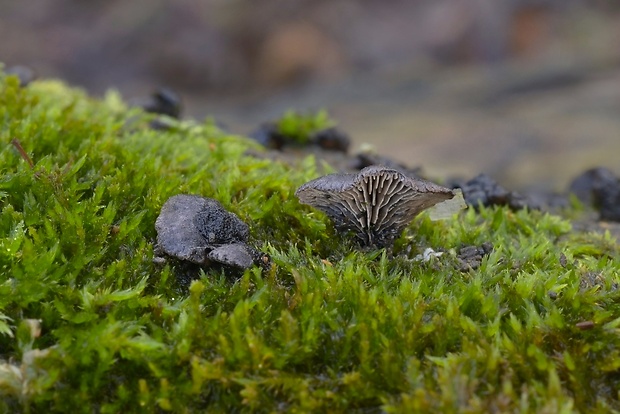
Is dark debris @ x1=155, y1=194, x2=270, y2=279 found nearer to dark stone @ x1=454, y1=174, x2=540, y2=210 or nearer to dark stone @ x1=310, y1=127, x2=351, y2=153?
dark stone @ x1=454, y1=174, x2=540, y2=210

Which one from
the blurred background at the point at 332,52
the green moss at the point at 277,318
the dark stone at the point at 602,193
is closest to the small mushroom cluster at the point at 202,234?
the green moss at the point at 277,318

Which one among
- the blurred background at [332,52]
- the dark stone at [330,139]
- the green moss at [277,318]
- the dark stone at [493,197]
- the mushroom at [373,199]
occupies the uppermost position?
the blurred background at [332,52]

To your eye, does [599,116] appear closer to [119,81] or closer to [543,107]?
[543,107]

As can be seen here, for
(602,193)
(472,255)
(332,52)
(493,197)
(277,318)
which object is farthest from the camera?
(332,52)

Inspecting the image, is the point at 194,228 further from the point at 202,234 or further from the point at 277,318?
the point at 277,318

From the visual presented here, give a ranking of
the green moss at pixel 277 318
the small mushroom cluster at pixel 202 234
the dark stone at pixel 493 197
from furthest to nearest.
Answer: the dark stone at pixel 493 197 → the small mushroom cluster at pixel 202 234 → the green moss at pixel 277 318

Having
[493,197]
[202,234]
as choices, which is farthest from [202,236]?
[493,197]

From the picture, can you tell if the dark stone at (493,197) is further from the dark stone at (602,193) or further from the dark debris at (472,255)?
the dark stone at (602,193)
